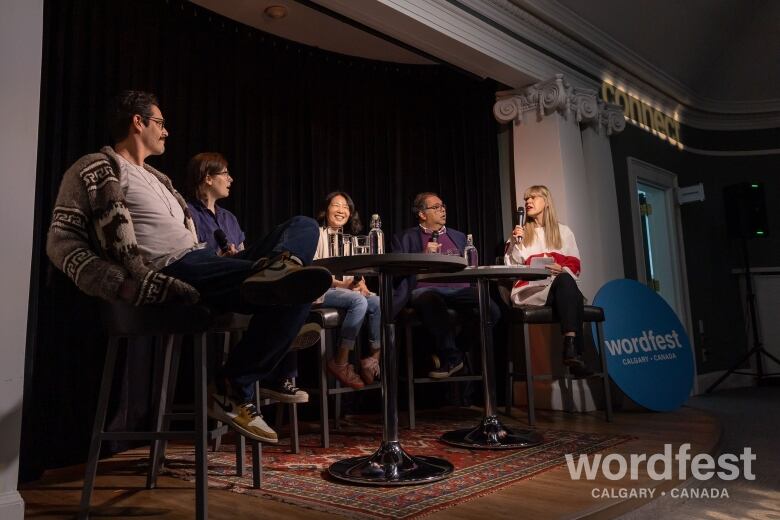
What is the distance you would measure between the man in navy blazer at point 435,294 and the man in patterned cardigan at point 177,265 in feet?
3.95

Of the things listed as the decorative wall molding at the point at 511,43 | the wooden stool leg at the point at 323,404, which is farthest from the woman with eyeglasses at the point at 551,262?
the wooden stool leg at the point at 323,404

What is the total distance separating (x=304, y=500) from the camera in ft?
5.64

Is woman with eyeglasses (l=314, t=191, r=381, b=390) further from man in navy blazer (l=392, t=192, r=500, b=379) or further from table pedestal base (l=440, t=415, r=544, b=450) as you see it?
table pedestal base (l=440, t=415, r=544, b=450)

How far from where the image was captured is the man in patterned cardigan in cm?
151

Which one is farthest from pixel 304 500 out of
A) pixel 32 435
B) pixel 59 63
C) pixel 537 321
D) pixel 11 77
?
pixel 59 63

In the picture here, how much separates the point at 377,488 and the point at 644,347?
240 cm

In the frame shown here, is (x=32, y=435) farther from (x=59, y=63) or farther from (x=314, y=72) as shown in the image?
(x=314, y=72)

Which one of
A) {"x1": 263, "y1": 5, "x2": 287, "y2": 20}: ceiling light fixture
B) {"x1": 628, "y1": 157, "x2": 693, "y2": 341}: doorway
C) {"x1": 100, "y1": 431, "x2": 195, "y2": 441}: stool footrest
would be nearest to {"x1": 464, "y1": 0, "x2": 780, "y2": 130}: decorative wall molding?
{"x1": 628, "y1": 157, "x2": 693, "y2": 341}: doorway

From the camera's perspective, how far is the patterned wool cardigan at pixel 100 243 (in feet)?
4.97

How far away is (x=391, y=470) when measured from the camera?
191cm

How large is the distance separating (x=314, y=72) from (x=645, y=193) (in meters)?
3.04

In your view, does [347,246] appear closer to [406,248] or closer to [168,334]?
[168,334]

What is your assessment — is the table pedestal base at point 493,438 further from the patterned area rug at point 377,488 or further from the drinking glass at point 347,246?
the drinking glass at point 347,246

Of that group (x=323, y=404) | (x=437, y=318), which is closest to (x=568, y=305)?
(x=437, y=318)
